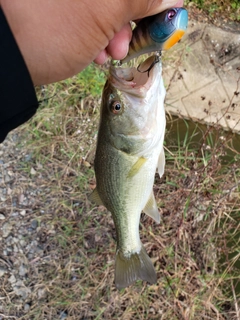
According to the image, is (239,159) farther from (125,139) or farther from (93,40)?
(93,40)

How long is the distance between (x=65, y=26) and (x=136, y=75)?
0.39 meters

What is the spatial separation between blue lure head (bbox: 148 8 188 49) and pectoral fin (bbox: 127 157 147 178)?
0.59 meters

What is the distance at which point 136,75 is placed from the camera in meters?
1.75

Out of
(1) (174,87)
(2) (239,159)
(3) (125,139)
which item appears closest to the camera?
(3) (125,139)

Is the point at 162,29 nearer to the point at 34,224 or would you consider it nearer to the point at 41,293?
the point at 34,224

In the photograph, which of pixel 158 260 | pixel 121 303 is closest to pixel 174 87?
pixel 158 260

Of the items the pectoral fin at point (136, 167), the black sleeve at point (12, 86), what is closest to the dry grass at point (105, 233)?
the pectoral fin at point (136, 167)

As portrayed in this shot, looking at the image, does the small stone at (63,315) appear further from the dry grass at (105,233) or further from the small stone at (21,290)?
the small stone at (21,290)

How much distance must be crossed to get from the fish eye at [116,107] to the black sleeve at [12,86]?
1.26 ft

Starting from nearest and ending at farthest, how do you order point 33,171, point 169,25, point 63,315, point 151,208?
point 169,25 → point 151,208 → point 63,315 → point 33,171

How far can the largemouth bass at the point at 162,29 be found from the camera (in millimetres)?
1526

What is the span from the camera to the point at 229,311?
3.30 m

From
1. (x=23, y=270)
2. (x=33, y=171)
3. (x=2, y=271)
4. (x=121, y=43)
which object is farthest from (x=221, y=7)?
(x=2, y=271)

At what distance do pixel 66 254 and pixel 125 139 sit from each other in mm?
1880
